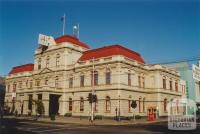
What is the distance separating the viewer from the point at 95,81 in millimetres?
47031

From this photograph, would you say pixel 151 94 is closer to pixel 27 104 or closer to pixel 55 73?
pixel 55 73

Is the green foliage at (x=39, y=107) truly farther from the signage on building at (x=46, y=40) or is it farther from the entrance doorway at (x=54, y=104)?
the signage on building at (x=46, y=40)

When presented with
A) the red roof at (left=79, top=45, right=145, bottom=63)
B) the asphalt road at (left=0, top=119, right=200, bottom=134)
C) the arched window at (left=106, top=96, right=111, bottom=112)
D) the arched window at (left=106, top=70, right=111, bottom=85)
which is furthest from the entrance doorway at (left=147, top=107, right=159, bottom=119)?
the asphalt road at (left=0, top=119, right=200, bottom=134)

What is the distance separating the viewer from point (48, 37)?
57094 mm

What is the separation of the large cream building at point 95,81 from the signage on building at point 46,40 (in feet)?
2.85

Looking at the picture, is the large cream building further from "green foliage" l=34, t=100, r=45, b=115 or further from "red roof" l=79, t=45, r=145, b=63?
"green foliage" l=34, t=100, r=45, b=115

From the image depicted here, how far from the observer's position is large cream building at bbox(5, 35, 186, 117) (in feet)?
145

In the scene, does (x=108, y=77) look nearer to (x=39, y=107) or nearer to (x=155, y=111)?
(x=155, y=111)

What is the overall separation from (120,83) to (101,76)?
4.63m

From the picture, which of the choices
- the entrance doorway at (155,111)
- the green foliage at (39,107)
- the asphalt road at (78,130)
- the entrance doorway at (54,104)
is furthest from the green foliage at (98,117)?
the asphalt road at (78,130)

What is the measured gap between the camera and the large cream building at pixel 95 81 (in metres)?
44.2

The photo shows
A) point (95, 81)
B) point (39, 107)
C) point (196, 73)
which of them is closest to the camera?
point (196, 73)

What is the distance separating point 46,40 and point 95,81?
707 inches

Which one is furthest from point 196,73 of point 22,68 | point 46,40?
point 22,68
